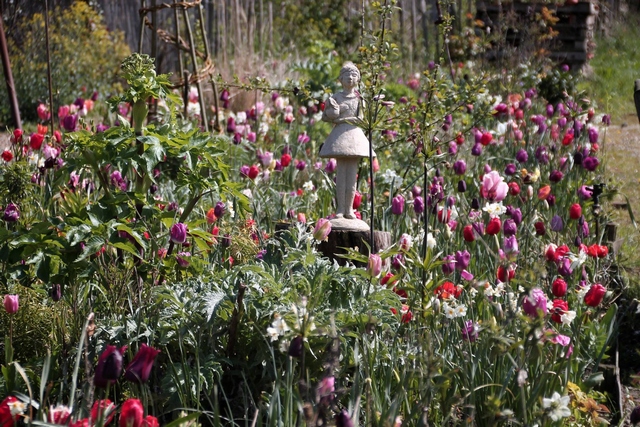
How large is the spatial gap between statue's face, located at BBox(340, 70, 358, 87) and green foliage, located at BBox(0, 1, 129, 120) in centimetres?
573

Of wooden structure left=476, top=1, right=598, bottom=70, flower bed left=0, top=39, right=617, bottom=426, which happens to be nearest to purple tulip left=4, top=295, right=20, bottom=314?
flower bed left=0, top=39, right=617, bottom=426

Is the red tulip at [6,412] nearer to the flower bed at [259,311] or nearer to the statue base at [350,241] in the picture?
the flower bed at [259,311]

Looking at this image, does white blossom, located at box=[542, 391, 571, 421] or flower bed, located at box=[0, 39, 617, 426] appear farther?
flower bed, located at box=[0, 39, 617, 426]

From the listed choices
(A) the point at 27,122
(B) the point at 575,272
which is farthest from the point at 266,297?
(A) the point at 27,122

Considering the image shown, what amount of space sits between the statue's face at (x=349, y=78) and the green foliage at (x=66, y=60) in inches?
226

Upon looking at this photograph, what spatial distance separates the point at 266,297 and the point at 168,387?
36cm

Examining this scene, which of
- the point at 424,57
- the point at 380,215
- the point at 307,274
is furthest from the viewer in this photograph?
the point at 424,57

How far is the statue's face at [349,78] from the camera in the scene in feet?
10.1

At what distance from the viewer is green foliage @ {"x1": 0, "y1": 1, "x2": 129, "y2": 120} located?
8.93m

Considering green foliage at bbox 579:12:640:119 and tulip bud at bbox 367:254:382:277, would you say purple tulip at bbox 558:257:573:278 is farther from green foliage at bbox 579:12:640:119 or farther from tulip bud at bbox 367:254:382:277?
green foliage at bbox 579:12:640:119

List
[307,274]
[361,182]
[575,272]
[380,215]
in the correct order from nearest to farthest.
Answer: [307,274]
[575,272]
[380,215]
[361,182]

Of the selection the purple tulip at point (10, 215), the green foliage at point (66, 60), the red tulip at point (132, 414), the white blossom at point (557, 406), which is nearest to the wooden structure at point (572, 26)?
the green foliage at point (66, 60)

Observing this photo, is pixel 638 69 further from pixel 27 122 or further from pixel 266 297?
pixel 266 297

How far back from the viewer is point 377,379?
7.68 ft
